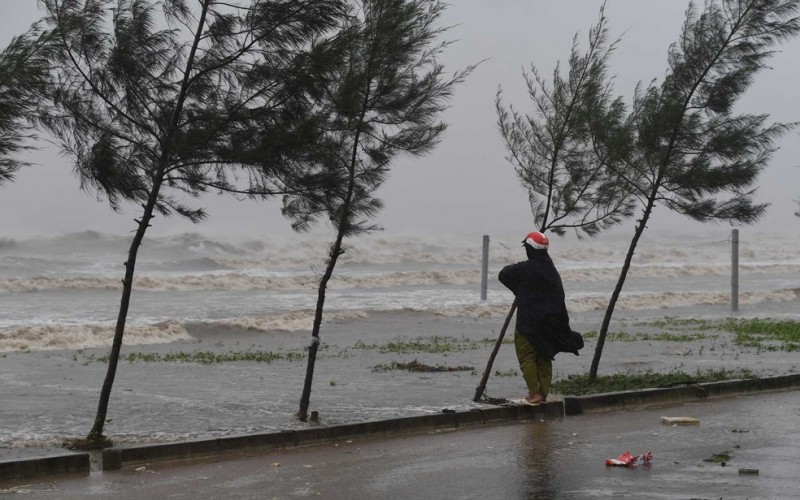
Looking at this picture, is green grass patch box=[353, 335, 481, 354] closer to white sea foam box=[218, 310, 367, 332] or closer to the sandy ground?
the sandy ground

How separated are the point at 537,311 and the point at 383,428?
2.32 meters

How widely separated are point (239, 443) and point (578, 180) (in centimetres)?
649

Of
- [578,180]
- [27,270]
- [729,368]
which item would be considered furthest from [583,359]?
[27,270]

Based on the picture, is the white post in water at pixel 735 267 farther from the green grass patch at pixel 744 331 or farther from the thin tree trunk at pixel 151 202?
the thin tree trunk at pixel 151 202

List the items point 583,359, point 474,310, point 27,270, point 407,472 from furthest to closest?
point 27,270 < point 474,310 < point 583,359 < point 407,472

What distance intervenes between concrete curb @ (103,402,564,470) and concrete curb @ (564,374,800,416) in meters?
0.38

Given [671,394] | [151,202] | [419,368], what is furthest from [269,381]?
[151,202]

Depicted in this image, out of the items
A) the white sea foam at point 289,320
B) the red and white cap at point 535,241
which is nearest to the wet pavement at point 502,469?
the red and white cap at point 535,241

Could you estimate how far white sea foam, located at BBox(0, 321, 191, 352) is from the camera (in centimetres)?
2822

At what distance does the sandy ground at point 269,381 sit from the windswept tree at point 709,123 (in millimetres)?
3095

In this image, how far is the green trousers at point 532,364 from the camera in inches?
527

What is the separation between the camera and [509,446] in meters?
11.1

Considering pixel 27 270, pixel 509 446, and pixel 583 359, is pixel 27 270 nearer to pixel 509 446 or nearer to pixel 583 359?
pixel 583 359

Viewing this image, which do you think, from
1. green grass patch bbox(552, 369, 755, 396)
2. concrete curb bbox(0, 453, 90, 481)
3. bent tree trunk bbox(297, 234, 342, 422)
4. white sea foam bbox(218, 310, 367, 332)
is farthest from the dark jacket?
white sea foam bbox(218, 310, 367, 332)
